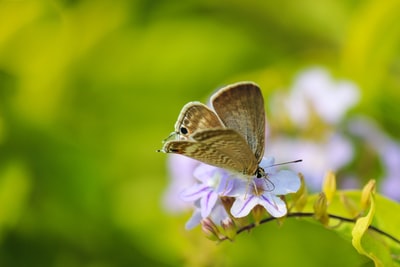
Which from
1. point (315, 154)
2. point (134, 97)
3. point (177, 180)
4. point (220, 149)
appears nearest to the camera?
point (220, 149)

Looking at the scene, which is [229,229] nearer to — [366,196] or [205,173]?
[205,173]

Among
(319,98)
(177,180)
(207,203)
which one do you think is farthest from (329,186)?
(319,98)

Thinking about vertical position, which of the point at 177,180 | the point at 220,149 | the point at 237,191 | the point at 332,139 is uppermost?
the point at 220,149

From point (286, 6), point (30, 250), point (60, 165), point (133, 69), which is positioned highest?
point (286, 6)

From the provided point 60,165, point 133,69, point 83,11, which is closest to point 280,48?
point 133,69

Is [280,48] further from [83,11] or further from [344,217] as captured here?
[344,217]
